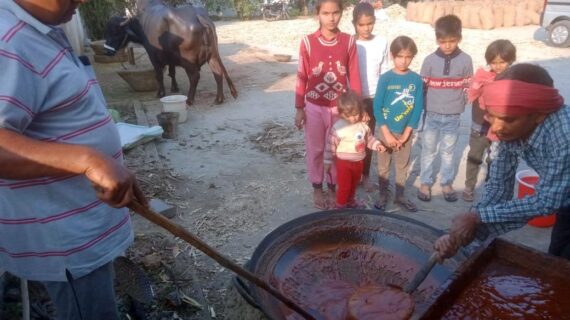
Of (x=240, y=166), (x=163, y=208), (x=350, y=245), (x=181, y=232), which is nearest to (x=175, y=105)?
(x=240, y=166)

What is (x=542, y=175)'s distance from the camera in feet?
6.32

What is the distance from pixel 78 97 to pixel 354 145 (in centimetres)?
247

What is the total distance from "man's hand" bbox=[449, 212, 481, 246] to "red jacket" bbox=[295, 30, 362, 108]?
1993mm

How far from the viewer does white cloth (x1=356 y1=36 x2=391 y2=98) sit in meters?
3.97

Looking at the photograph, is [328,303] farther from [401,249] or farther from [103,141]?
[103,141]

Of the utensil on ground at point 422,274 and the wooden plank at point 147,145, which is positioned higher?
the utensil on ground at point 422,274

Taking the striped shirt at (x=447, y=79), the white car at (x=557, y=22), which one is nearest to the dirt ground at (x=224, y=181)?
the white car at (x=557, y=22)

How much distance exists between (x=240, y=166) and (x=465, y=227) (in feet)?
11.3

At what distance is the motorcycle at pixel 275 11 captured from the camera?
1936 centimetres

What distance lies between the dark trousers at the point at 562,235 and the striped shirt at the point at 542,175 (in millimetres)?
356

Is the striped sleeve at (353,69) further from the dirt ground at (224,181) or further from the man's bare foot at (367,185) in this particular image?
the dirt ground at (224,181)

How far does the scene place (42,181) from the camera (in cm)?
143

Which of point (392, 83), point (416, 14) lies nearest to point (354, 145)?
point (392, 83)

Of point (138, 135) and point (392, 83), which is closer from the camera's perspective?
point (392, 83)
